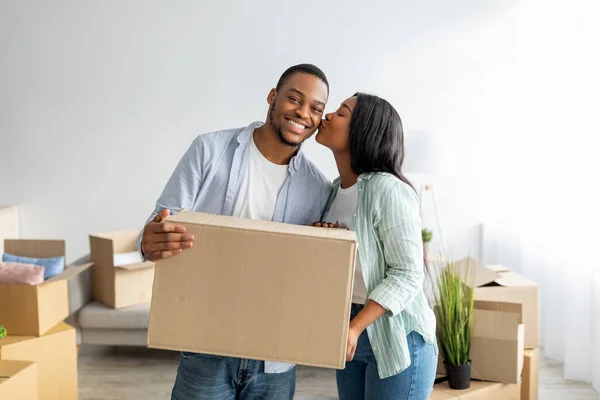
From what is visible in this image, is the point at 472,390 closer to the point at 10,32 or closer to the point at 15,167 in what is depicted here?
the point at 15,167

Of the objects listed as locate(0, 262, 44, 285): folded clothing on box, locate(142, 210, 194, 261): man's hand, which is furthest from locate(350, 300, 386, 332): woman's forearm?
locate(0, 262, 44, 285): folded clothing on box

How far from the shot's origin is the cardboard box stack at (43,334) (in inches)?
94.9

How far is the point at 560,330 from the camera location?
3.67 m

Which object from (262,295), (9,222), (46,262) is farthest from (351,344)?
(9,222)

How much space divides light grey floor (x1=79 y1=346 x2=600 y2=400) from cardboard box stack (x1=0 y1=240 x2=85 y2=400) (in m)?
0.44

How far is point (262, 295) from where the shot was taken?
1.17 metres

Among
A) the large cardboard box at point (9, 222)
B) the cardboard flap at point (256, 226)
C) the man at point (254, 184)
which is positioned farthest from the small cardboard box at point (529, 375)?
the large cardboard box at point (9, 222)

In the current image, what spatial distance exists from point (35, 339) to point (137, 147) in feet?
6.86

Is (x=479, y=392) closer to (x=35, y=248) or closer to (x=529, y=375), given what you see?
(x=529, y=375)

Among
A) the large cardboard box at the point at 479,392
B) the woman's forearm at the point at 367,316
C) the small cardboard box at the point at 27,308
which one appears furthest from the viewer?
the small cardboard box at the point at 27,308

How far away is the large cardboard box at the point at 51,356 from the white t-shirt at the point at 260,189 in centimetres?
135

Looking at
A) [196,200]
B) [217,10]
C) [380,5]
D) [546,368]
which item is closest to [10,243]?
[217,10]

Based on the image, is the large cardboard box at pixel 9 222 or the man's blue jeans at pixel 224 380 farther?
the large cardboard box at pixel 9 222

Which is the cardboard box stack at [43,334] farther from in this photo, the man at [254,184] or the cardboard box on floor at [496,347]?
the cardboard box on floor at [496,347]
